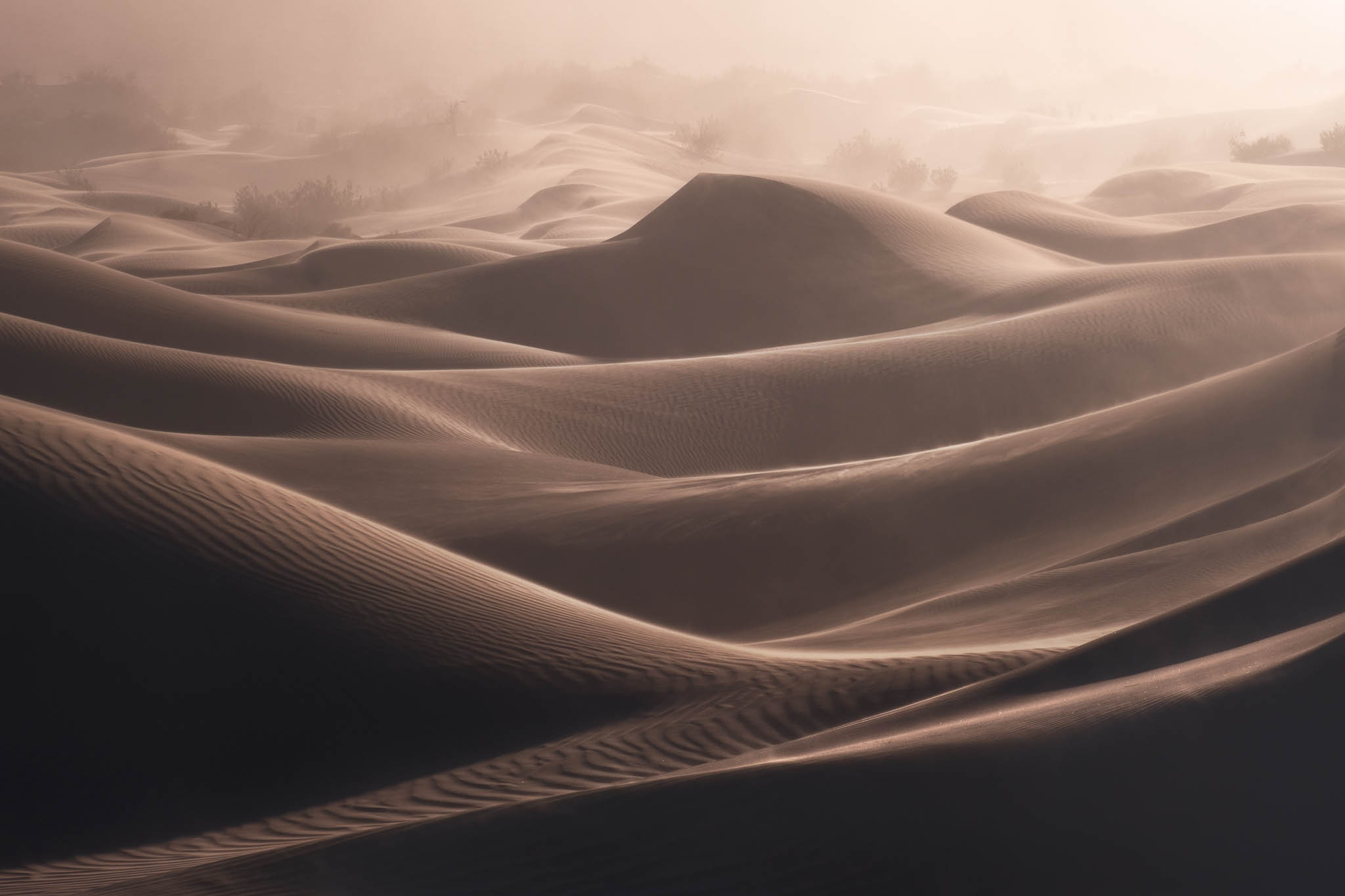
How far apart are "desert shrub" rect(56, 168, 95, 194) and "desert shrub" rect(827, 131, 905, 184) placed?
1106 inches

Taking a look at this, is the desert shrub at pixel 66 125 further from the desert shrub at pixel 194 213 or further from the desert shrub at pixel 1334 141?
the desert shrub at pixel 1334 141

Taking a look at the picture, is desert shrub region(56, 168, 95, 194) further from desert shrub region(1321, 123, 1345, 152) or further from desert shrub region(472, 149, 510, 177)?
desert shrub region(1321, 123, 1345, 152)

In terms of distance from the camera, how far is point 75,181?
140 ft

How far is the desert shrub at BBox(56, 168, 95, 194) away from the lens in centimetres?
4203

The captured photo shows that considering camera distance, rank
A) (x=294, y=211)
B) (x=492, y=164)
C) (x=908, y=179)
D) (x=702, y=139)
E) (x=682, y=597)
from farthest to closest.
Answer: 1. (x=702, y=139)
2. (x=492, y=164)
3. (x=908, y=179)
4. (x=294, y=211)
5. (x=682, y=597)

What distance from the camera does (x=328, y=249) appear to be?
2173 cm

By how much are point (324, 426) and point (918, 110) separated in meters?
65.3

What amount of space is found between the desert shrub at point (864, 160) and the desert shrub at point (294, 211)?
19267mm

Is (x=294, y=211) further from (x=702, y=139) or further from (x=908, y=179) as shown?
(x=908, y=179)

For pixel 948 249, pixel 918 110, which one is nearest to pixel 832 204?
pixel 948 249

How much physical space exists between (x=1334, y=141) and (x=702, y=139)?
22.9m

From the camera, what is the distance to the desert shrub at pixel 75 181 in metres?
42.0

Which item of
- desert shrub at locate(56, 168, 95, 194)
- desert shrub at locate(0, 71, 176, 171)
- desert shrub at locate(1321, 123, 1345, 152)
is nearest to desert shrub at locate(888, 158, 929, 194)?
desert shrub at locate(1321, 123, 1345, 152)

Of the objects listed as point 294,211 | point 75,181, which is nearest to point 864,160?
point 294,211
